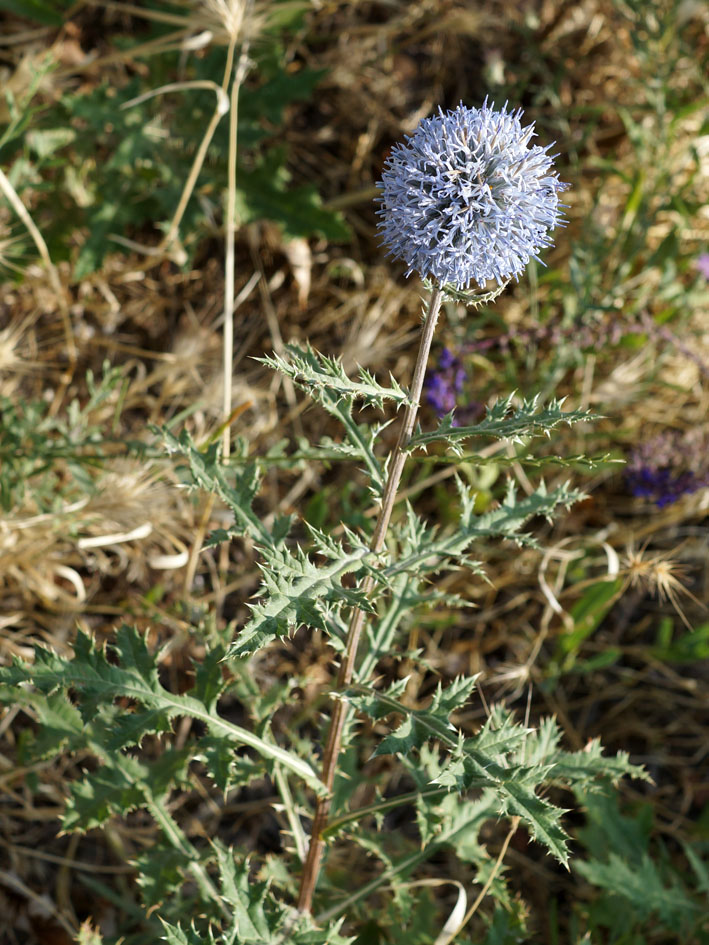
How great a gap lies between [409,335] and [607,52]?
6.34ft

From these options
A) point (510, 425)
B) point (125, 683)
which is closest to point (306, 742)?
point (125, 683)

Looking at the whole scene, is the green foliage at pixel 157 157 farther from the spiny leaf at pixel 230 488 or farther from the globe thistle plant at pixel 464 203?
the globe thistle plant at pixel 464 203

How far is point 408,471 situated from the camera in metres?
3.62

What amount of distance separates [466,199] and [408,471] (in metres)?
1.96

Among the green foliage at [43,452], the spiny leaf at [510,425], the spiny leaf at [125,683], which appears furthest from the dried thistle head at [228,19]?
the spiny leaf at [125,683]

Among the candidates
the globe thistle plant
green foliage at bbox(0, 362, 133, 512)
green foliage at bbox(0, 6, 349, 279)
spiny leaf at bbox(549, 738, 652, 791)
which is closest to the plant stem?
the globe thistle plant

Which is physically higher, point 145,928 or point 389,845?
point 389,845

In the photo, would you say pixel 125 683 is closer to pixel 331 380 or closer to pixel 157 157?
pixel 331 380

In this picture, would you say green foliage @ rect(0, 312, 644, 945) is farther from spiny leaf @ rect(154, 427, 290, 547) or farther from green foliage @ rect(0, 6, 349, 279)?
green foliage @ rect(0, 6, 349, 279)

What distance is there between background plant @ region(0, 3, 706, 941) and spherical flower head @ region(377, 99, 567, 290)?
1.18 meters

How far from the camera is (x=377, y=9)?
4.30 m

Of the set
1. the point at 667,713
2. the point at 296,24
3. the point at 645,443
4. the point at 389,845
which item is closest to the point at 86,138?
the point at 296,24

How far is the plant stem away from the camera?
1.80 meters

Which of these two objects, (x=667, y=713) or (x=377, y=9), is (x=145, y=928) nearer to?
(x=667, y=713)
